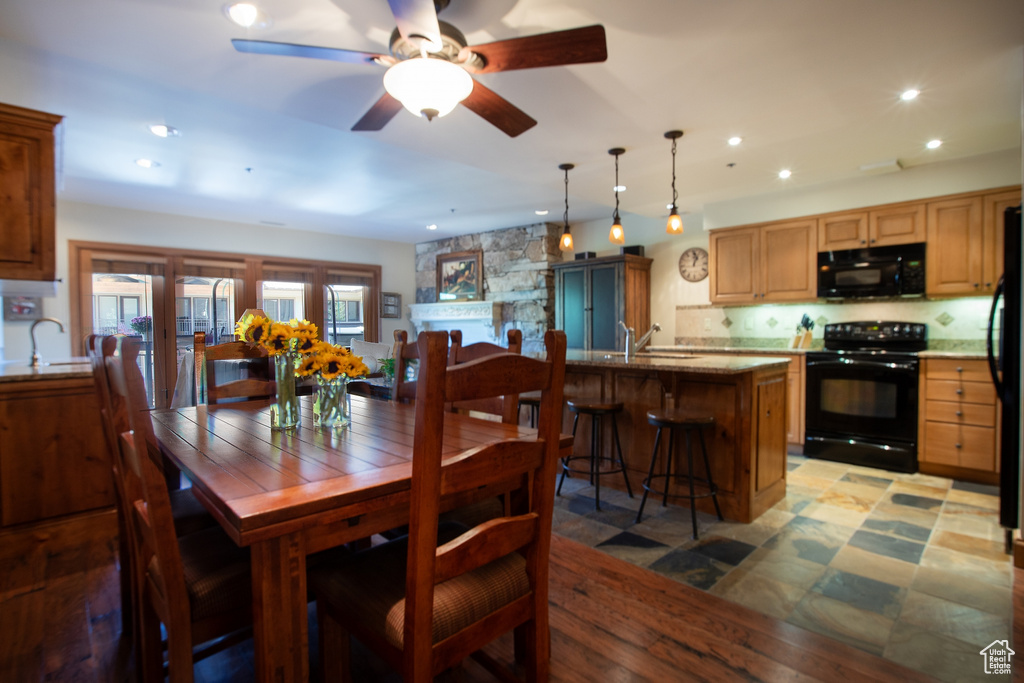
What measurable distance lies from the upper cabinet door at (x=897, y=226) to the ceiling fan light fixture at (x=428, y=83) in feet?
13.4

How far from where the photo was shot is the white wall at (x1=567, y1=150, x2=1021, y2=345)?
3.90 metres

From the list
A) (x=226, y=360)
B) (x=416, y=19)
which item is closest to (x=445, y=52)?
(x=416, y=19)

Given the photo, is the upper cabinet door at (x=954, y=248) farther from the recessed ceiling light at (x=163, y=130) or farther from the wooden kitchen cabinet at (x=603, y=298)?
the recessed ceiling light at (x=163, y=130)

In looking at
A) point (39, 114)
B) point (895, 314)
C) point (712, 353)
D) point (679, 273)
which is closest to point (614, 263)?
point (679, 273)

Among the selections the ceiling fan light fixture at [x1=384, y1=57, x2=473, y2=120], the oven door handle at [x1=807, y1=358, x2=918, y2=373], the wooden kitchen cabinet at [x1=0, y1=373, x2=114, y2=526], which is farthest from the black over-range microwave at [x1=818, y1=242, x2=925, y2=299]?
the wooden kitchen cabinet at [x1=0, y1=373, x2=114, y2=526]

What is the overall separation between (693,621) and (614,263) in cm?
476

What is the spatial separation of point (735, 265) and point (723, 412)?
2747 mm

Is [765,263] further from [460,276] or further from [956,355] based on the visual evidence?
[460,276]

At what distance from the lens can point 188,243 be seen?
645 cm

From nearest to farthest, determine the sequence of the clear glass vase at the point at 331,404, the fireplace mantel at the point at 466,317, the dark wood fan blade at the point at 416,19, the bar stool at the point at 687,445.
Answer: the dark wood fan blade at the point at 416,19, the clear glass vase at the point at 331,404, the bar stool at the point at 687,445, the fireplace mantel at the point at 466,317

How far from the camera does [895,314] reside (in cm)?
438

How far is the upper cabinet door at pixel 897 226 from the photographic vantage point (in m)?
4.03

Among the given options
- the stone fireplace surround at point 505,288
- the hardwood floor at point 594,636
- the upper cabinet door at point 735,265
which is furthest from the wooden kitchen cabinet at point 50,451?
the upper cabinet door at point 735,265

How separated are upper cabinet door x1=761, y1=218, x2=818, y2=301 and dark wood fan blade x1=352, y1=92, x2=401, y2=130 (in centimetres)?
395
